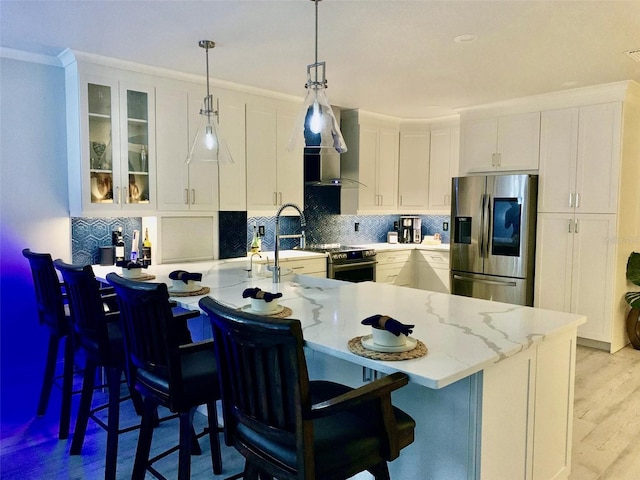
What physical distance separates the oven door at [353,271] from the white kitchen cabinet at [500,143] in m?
1.51

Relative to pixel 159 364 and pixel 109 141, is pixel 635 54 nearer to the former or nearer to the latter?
pixel 159 364

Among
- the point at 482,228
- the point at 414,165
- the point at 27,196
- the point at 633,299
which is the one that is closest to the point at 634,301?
the point at 633,299

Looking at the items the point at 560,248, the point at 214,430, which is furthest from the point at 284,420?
the point at 560,248

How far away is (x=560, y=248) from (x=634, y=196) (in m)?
0.90

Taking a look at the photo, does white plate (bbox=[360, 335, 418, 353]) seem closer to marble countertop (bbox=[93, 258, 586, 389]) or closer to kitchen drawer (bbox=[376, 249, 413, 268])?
marble countertop (bbox=[93, 258, 586, 389])

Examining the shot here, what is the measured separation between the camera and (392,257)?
5.71m

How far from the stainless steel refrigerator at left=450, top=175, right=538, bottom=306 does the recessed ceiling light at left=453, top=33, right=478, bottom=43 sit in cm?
204

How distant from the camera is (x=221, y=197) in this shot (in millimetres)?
4391

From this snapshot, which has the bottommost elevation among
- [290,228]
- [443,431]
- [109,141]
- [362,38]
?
[443,431]

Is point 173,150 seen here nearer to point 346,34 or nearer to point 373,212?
point 346,34

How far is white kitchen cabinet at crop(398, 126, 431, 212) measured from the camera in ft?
19.9

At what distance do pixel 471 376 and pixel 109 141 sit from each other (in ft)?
10.5


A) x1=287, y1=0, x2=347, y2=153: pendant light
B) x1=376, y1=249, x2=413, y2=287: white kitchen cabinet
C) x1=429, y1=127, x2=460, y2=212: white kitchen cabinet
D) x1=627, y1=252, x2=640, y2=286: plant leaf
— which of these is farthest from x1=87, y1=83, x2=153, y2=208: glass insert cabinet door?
x1=627, y1=252, x2=640, y2=286: plant leaf

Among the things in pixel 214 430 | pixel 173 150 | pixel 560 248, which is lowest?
pixel 214 430
